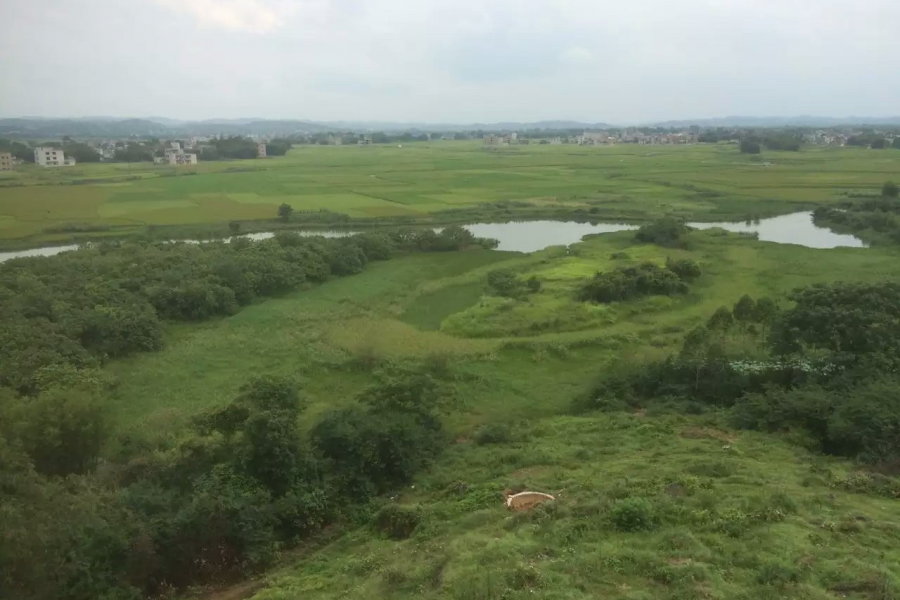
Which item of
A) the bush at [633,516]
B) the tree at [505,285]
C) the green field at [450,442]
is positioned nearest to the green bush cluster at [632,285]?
Answer: the green field at [450,442]

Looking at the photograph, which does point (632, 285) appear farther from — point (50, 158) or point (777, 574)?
point (50, 158)

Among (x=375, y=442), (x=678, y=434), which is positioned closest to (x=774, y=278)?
(x=678, y=434)

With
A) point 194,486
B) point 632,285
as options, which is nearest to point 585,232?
point 632,285

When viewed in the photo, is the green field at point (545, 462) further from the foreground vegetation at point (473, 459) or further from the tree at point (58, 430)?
the tree at point (58, 430)

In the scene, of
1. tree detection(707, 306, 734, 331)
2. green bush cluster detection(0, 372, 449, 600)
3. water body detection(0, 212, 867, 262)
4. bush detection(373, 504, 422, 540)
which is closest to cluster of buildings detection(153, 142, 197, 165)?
water body detection(0, 212, 867, 262)

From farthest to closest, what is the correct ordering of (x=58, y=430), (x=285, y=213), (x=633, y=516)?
(x=285, y=213)
(x=58, y=430)
(x=633, y=516)

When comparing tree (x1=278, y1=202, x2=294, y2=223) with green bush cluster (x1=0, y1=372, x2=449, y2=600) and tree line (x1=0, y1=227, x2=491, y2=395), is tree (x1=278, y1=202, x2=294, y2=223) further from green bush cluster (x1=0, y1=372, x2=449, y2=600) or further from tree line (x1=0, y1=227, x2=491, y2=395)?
green bush cluster (x1=0, y1=372, x2=449, y2=600)
